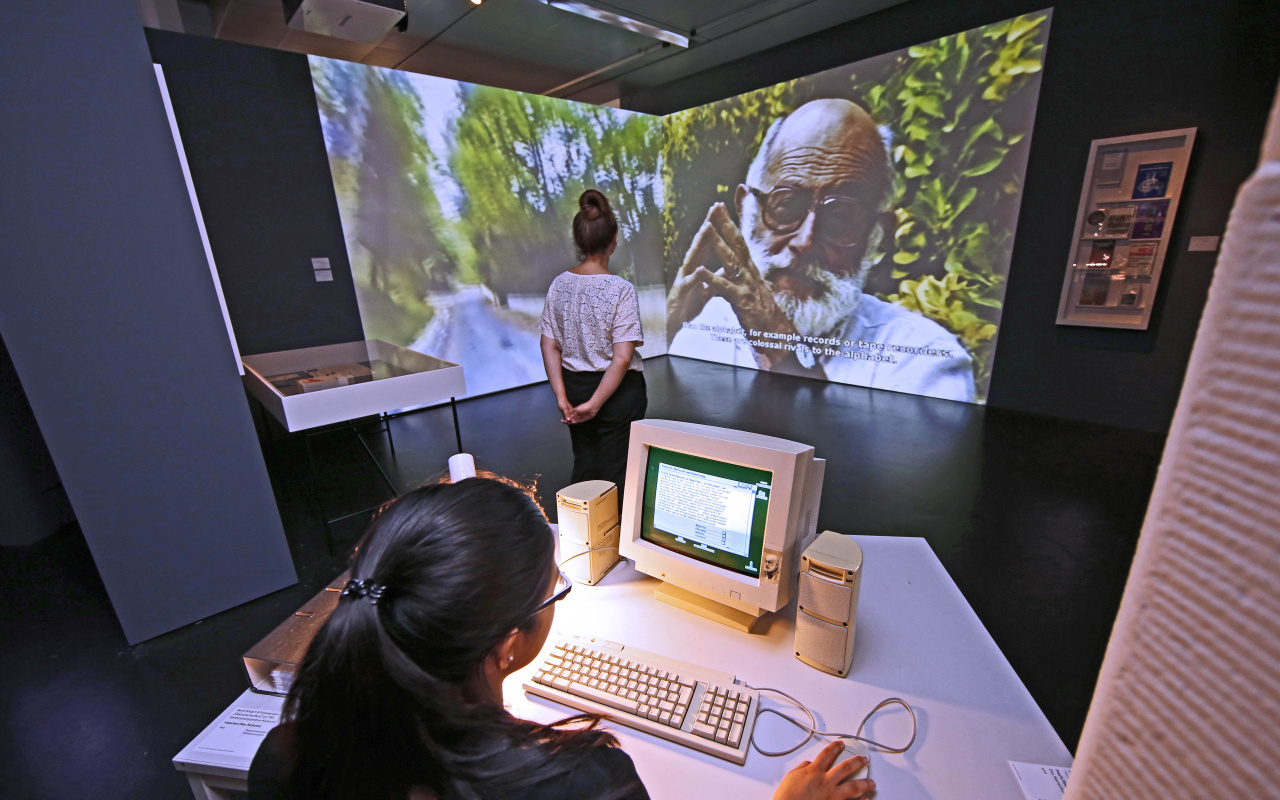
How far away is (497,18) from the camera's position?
15.8ft

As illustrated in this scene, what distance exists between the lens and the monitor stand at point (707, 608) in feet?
4.08

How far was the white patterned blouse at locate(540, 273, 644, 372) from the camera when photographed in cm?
213

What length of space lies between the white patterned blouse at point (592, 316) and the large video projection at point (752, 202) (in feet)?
9.59

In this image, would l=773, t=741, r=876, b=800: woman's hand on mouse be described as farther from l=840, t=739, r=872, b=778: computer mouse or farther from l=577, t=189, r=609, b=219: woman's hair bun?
l=577, t=189, r=609, b=219: woman's hair bun

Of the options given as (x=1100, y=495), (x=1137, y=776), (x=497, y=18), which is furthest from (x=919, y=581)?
(x=497, y=18)

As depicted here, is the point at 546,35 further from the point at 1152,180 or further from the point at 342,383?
the point at 1152,180

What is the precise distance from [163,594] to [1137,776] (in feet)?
9.68

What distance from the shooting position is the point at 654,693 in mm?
1029

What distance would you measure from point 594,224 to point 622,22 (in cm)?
388

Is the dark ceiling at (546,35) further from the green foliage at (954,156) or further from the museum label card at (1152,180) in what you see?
the museum label card at (1152,180)

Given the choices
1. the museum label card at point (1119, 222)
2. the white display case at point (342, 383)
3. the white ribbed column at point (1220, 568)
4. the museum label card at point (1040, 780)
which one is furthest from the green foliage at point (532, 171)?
the white ribbed column at point (1220, 568)

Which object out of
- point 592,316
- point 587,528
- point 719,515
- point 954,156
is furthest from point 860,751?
point 954,156

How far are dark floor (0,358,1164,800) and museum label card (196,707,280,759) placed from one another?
89 centimetres

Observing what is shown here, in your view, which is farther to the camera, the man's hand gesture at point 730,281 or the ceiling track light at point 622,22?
the man's hand gesture at point 730,281
